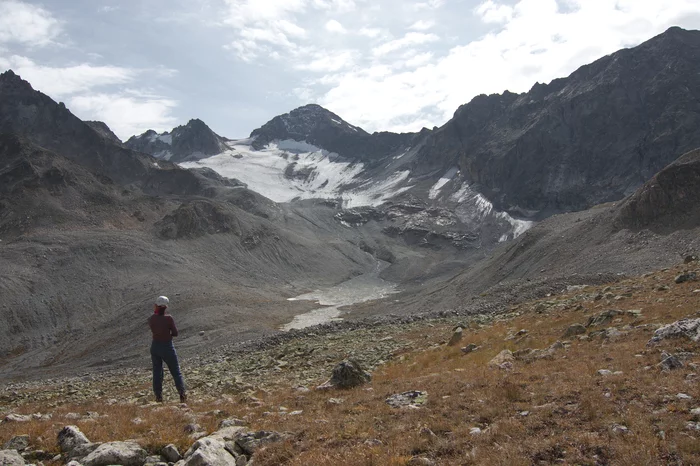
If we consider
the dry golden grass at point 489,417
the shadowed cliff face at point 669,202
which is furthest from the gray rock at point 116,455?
the shadowed cliff face at point 669,202

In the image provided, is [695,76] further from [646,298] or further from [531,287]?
[646,298]

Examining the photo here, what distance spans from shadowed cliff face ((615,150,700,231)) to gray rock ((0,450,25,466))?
7195 centimetres

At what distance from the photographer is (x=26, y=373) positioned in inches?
2456

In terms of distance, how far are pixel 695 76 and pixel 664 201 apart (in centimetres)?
16830

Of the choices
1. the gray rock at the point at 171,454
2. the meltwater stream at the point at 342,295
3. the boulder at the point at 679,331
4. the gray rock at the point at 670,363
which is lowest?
the meltwater stream at the point at 342,295

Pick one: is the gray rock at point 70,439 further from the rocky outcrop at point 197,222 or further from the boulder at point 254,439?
the rocky outcrop at point 197,222

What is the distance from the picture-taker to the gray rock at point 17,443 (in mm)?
Answer: 10625

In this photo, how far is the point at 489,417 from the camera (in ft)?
35.8

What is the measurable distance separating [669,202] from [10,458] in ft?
259

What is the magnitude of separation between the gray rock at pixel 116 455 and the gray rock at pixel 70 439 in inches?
33.9

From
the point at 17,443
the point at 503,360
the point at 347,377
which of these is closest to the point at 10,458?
the point at 17,443

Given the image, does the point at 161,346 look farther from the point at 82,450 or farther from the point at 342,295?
the point at 342,295

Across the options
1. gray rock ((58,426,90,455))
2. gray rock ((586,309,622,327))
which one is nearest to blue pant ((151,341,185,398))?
gray rock ((58,426,90,455))

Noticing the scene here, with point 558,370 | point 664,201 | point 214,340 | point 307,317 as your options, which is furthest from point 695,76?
point 558,370
